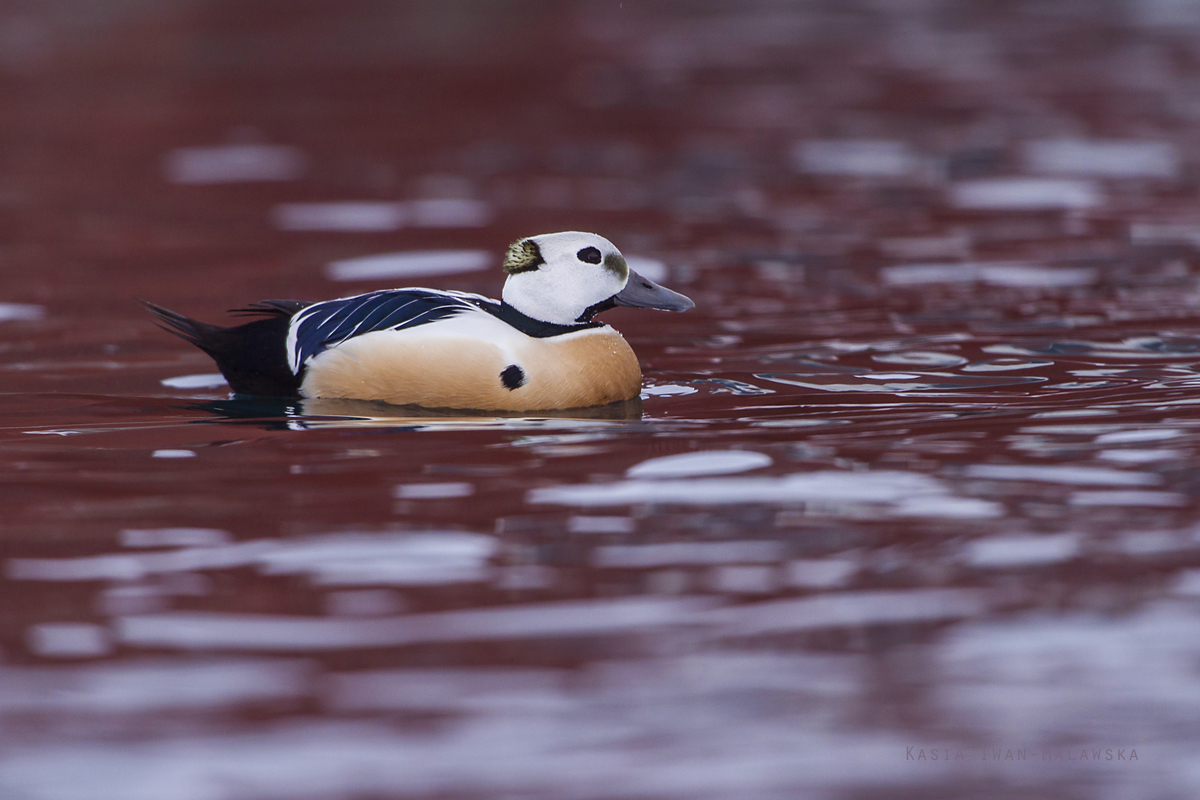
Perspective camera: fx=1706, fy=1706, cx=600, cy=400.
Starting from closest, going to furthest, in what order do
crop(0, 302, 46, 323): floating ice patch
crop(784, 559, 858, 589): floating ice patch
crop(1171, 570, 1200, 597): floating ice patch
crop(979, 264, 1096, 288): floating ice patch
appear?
crop(1171, 570, 1200, 597): floating ice patch < crop(784, 559, 858, 589): floating ice patch < crop(0, 302, 46, 323): floating ice patch < crop(979, 264, 1096, 288): floating ice patch

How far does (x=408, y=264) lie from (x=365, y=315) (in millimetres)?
3737

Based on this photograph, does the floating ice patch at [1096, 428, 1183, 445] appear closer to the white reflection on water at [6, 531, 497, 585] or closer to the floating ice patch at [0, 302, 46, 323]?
the white reflection on water at [6, 531, 497, 585]

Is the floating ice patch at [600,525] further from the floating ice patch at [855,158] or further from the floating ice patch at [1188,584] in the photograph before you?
the floating ice patch at [855,158]

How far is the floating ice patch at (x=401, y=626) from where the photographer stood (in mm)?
4398

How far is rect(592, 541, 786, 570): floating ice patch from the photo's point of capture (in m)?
4.95

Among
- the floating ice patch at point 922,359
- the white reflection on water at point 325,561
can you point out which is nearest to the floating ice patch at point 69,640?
the white reflection on water at point 325,561

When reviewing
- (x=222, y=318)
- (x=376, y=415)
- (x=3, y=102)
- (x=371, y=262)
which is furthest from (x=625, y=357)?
(x=3, y=102)

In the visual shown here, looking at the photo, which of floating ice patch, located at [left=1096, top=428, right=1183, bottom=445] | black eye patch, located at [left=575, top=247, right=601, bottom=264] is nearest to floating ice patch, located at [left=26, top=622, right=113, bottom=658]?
black eye patch, located at [left=575, top=247, right=601, bottom=264]

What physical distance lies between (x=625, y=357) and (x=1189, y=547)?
2.73 m

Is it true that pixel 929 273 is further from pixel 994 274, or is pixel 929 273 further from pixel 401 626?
pixel 401 626

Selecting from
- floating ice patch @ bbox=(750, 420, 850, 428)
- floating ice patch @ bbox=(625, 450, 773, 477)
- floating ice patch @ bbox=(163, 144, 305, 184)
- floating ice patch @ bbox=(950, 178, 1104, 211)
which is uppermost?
floating ice patch @ bbox=(163, 144, 305, 184)

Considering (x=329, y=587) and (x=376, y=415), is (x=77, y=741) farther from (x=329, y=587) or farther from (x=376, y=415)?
(x=376, y=415)

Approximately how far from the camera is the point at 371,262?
10789 millimetres

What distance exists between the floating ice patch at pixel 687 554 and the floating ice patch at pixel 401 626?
303 mm
